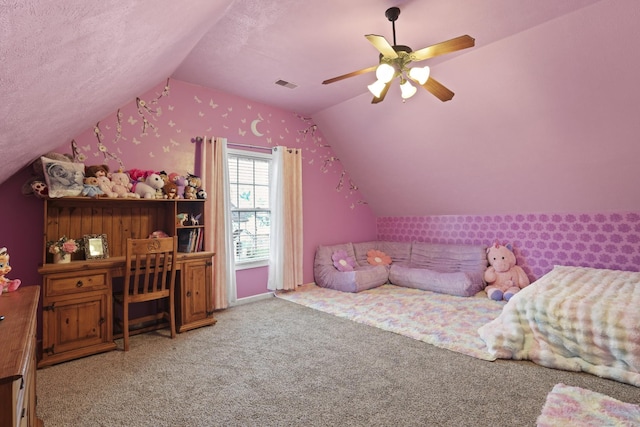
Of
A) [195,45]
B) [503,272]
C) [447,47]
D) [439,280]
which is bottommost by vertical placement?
[439,280]

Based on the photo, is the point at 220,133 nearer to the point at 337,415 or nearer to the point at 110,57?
the point at 110,57

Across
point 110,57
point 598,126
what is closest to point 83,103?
point 110,57

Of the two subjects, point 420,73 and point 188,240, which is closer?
point 420,73

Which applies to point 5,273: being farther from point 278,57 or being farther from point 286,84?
point 286,84

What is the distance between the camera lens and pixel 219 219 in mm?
3738

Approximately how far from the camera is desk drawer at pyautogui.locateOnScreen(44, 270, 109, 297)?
2.42 m

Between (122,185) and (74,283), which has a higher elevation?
(122,185)

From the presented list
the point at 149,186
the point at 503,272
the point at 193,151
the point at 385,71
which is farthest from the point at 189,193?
the point at 503,272

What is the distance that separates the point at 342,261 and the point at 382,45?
11.0 ft

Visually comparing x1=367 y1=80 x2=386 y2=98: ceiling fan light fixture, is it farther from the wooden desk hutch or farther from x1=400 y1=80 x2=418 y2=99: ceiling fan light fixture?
the wooden desk hutch

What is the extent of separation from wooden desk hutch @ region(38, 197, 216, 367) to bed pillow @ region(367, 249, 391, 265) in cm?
276

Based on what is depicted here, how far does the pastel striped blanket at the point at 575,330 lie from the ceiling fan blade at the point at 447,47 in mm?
1930

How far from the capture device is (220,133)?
3926mm

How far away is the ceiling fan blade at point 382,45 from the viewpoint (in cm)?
195
